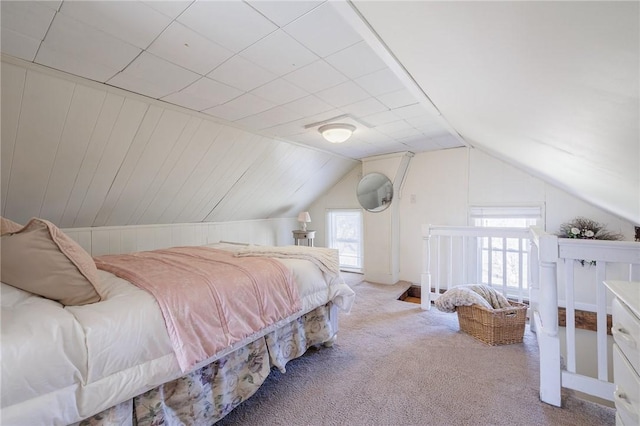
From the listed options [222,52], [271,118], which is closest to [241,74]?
[222,52]

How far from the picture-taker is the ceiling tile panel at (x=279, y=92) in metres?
2.00

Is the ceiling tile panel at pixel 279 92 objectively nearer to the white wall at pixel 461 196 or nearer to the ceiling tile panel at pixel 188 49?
the ceiling tile panel at pixel 188 49

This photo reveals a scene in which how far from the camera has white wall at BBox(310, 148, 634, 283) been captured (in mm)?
3250

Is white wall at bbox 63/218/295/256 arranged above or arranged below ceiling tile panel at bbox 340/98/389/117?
below

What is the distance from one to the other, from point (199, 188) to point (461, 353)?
3342 mm

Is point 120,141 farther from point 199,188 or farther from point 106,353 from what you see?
point 106,353

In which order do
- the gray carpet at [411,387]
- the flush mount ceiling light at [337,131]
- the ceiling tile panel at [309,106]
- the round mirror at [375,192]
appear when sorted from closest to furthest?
1. the gray carpet at [411,387]
2. the ceiling tile panel at [309,106]
3. the flush mount ceiling light at [337,131]
4. the round mirror at [375,192]

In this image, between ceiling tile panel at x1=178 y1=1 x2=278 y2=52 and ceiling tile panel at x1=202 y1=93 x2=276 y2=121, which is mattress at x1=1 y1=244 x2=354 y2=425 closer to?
ceiling tile panel at x1=178 y1=1 x2=278 y2=52

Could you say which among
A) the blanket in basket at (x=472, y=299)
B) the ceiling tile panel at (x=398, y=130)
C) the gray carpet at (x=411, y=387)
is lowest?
the gray carpet at (x=411, y=387)

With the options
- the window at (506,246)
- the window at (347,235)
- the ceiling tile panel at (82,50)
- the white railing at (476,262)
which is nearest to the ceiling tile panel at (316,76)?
the ceiling tile panel at (82,50)

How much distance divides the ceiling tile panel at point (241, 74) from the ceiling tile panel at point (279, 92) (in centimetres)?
6

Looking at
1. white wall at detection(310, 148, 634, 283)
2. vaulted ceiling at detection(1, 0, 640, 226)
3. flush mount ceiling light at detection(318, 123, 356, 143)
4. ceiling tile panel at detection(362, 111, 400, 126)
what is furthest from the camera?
white wall at detection(310, 148, 634, 283)

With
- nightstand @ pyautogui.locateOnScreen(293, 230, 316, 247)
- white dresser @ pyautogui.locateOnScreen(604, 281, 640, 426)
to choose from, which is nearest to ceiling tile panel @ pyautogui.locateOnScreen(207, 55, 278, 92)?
white dresser @ pyautogui.locateOnScreen(604, 281, 640, 426)

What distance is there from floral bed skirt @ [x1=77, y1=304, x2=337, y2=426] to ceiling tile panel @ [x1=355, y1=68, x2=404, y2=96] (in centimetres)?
187
